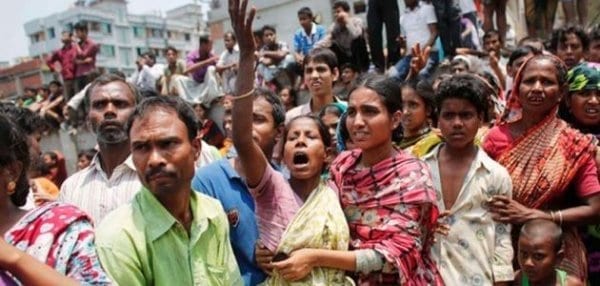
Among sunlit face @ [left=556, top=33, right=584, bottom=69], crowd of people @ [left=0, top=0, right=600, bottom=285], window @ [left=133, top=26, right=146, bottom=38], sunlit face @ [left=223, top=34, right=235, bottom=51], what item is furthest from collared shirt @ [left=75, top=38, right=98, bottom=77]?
window @ [left=133, top=26, right=146, bottom=38]

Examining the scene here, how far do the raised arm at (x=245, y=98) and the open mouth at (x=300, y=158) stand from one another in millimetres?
270

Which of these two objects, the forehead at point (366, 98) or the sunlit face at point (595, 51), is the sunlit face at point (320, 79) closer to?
the forehead at point (366, 98)

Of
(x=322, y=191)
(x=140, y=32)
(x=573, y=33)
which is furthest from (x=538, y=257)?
(x=140, y=32)

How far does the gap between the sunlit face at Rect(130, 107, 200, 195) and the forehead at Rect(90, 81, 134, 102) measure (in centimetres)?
108

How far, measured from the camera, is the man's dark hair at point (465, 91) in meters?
2.91

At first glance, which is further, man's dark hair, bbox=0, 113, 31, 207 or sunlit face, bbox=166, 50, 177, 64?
sunlit face, bbox=166, 50, 177, 64

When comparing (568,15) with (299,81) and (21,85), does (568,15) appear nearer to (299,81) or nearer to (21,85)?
(299,81)

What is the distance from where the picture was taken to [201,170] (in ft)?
8.68

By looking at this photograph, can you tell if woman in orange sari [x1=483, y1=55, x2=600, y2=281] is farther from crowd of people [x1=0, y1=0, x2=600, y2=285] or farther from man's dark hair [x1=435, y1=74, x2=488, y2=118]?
man's dark hair [x1=435, y1=74, x2=488, y2=118]

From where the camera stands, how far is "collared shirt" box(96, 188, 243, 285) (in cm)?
184

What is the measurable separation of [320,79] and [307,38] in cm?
403

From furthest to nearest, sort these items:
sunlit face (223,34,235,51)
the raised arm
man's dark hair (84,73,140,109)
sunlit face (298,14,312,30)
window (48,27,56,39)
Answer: window (48,27,56,39) → sunlit face (223,34,235,51) → sunlit face (298,14,312,30) → man's dark hair (84,73,140,109) → the raised arm

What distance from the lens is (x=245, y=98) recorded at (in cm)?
235

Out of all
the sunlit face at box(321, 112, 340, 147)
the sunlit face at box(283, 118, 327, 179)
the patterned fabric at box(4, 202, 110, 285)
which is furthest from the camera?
the sunlit face at box(321, 112, 340, 147)
